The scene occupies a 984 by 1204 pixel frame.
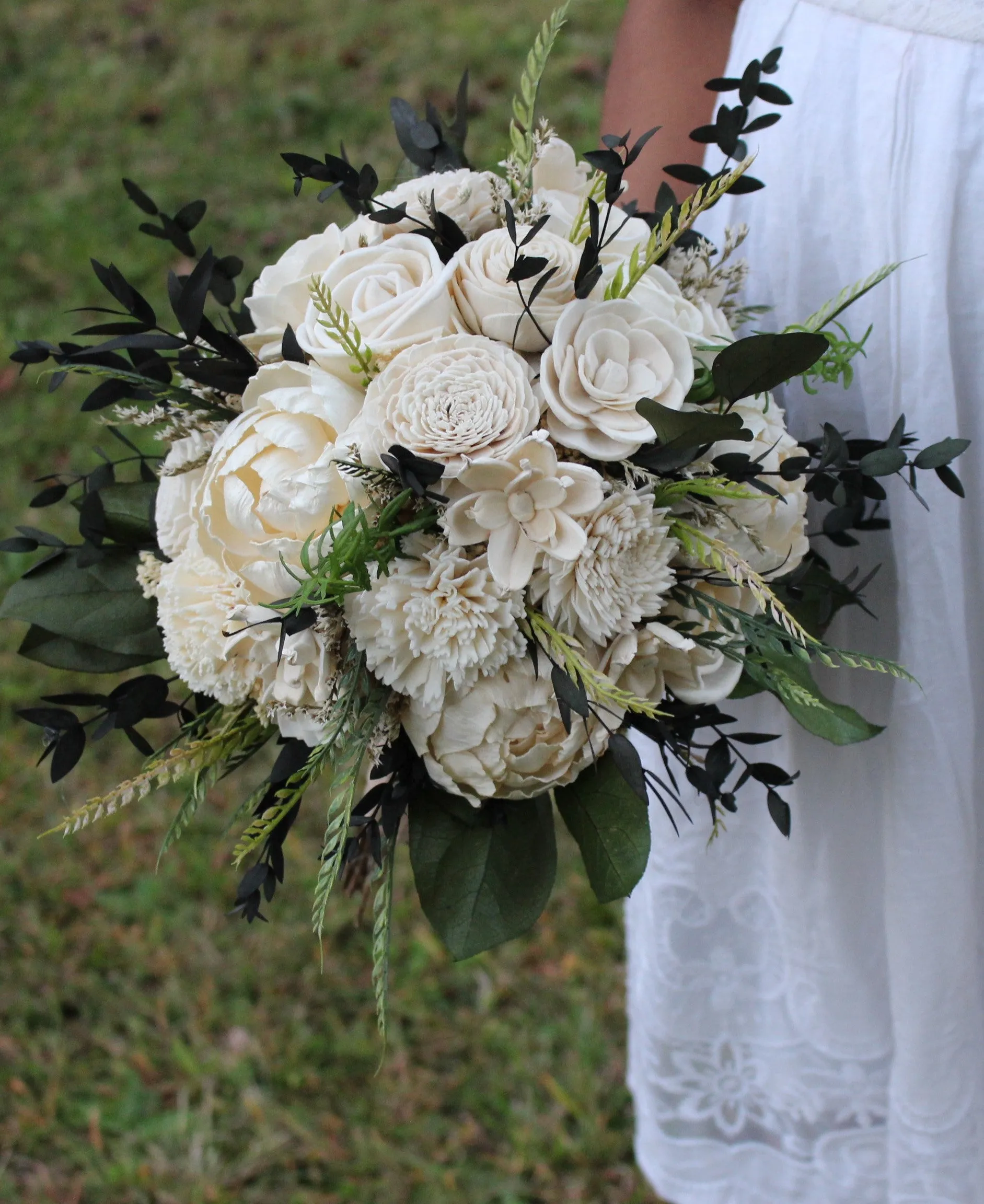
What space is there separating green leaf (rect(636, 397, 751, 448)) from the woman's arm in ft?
1.51

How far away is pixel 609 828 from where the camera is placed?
0.88 m

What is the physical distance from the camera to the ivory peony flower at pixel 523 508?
75 cm

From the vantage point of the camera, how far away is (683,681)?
33.6 inches

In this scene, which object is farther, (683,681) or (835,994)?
(835,994)

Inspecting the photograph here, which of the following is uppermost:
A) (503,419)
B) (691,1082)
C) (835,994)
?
(503,419)

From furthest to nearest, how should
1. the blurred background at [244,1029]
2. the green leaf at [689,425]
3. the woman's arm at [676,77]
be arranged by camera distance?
the blurred background at [244,1029] → the woman's arm at [676,77] → the green leaf at [689,425]

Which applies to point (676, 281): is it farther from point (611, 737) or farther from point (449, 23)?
point (449, 23)

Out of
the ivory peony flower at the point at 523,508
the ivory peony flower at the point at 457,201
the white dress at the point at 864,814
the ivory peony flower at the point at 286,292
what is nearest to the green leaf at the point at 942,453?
the white dress at the point at 864,814

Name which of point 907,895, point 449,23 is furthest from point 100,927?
point 449,23

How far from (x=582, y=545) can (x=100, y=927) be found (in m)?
1.77

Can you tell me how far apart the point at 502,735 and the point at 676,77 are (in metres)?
0.73

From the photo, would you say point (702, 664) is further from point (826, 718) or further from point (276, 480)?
point (276, 480)

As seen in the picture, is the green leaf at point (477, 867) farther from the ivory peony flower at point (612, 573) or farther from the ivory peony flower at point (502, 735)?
the ivory peony flower at point (612, 573)

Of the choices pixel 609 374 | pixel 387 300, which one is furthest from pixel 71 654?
pixel 609 374
